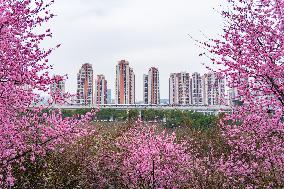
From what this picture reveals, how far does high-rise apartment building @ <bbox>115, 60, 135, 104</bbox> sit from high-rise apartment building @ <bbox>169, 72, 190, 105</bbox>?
13.7 m

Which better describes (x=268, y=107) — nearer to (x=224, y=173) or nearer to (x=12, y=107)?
(x=224, y=173)

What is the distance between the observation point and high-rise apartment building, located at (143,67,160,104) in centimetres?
10172

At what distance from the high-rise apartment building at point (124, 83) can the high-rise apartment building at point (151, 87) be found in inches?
255

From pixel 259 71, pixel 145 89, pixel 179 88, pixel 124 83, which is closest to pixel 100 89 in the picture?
pixel 124 83

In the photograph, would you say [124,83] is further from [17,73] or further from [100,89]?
[17,73]

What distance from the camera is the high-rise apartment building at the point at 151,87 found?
101725 mm

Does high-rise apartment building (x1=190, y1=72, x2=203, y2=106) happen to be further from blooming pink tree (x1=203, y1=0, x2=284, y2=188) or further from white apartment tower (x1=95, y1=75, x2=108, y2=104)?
blooming pink tree (x1=203, y1=0, x2=284, y2=188)

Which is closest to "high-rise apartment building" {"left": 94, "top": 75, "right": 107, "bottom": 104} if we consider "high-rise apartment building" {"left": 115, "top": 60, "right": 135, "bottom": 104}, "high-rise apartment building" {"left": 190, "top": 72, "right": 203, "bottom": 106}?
"high-rise apartment building" {"left": 115, "top": 60, "right": 135, "bottom": 104}

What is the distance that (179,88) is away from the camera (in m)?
106

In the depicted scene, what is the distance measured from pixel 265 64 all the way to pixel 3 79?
18.3 feet

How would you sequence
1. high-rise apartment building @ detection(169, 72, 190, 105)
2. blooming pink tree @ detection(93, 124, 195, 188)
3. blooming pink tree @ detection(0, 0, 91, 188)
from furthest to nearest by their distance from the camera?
high-rise apartment building @ detection(169, 72, 190, 105), blooming pink tree @ detection(93, 124, 195, 188), blooming pink tree @ detection(0, 0, 91, 188)

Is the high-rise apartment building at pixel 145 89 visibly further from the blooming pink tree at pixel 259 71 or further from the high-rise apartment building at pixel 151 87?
the blooming pink tree at pixel 259 71

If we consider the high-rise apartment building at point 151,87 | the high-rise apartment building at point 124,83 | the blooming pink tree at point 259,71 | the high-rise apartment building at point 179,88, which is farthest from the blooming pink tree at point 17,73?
the high-rise apartment building at point 179,88

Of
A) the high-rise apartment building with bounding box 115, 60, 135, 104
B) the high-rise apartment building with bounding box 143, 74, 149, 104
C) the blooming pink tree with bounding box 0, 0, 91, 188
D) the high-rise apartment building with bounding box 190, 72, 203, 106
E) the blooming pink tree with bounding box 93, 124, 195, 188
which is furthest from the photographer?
the high-rise apartment building with bounding box 190, 72, 203, 106
